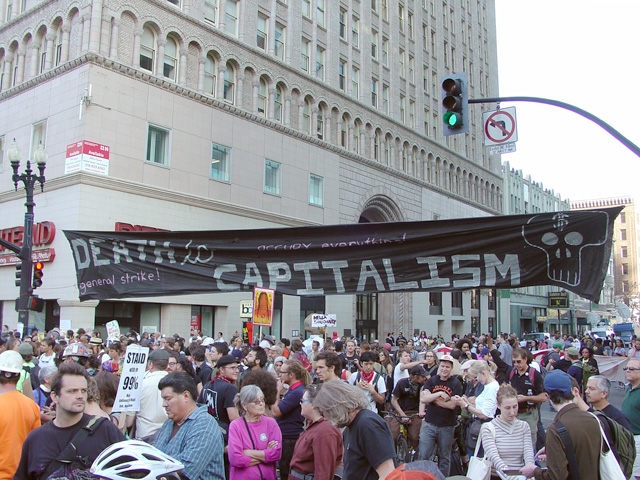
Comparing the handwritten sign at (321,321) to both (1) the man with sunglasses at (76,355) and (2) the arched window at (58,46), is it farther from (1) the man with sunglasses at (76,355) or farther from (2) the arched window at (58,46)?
(2) the arched window at (58,46)

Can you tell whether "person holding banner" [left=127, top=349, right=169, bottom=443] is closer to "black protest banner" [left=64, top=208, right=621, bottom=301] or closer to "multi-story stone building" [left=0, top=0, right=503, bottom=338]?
"black protest banner" [left=64, top=208, right=621, bottom=301]

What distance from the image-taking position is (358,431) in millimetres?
4031

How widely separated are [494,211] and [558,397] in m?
56.7

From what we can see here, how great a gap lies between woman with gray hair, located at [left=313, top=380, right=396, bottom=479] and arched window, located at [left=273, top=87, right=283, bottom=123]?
3068cm

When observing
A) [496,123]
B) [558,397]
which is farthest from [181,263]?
[496,123]

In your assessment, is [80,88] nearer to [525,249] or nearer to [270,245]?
[270,245]

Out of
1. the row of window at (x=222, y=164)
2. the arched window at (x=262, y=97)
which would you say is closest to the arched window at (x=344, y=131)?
the row of window at (x=222, y=164)

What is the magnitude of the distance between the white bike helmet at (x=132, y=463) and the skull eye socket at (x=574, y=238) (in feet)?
12.8

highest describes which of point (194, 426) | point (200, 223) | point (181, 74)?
point (181, 74)

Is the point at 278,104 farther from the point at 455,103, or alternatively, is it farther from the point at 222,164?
the point at 455,103

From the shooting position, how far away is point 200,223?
28.8 m

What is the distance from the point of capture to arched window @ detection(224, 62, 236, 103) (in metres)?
31.0

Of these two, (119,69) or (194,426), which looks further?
(119,69)

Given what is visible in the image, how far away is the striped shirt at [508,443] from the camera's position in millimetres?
6395
